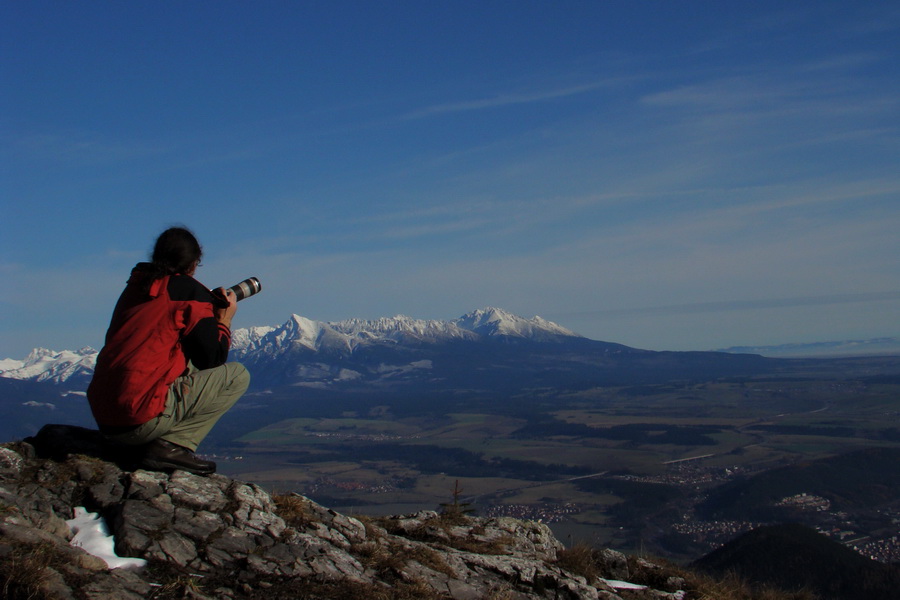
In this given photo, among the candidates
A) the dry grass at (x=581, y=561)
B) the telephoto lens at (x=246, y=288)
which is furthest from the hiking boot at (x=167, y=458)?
the dry grass at (x=581, y=561)

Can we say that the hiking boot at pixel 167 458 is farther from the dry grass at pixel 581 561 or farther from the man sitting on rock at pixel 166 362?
the dry grass at pixel 581 561

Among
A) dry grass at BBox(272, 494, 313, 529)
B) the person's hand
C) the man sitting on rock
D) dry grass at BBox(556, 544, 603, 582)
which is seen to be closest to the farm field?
dry grass at BBox(556, 544, 603, 582)

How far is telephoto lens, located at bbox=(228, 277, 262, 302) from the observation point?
947 cm

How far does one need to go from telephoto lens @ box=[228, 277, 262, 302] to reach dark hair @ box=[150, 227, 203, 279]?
75 centimetres

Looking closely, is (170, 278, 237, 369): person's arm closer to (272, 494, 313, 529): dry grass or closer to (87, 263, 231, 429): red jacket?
(87, 263, 231, 429): red jacket

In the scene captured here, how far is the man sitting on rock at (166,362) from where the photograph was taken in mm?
8320

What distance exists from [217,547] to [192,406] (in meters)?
1.99

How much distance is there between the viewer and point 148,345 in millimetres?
8336

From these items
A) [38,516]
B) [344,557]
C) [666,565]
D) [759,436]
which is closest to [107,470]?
[38,516]

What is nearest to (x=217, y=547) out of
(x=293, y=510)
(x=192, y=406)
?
(x=293, y=510)

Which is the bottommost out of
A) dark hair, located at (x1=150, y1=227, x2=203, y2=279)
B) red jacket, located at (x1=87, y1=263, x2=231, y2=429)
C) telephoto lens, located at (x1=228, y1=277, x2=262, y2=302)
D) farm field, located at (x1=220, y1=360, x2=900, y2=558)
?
farm field, located at (x1=220, y1=360, x2=900, y2=558)

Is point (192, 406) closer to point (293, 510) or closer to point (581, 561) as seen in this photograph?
point (293, 510)

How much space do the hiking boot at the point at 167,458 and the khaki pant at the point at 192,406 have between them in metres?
0.08

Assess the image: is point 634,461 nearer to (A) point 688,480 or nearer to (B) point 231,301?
(A) point 688,480
